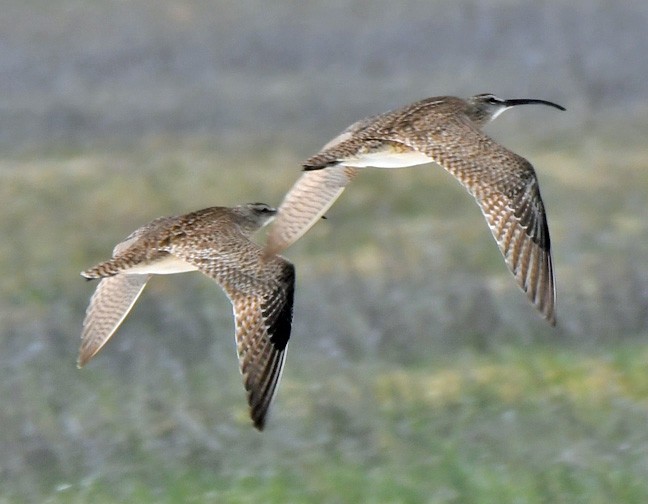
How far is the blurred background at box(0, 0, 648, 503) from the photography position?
1470cm

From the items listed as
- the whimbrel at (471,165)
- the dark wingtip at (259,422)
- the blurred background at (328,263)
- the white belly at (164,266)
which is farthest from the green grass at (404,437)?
the dark wingtip at (259,422)

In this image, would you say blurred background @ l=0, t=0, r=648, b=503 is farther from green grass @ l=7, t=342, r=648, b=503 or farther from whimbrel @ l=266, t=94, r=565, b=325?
whimbrel @ l=266, t=94, r=565, b=325

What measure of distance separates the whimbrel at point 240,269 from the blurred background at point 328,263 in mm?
5447

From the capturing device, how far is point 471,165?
8.59 metres

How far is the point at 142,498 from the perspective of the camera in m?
14.0

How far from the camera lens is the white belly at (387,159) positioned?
8615 millimetres

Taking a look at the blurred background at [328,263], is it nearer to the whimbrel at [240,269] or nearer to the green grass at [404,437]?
the green grass at [404,437]

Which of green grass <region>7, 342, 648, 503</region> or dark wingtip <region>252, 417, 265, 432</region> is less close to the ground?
dark wingtip <region>252, 417, 265, 432</region>

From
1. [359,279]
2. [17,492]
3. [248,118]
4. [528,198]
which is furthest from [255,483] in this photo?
[248,118]

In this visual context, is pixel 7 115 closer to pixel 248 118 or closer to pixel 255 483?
pixel 248 118

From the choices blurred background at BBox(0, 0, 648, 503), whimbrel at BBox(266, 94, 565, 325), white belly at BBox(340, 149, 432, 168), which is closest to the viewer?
whimbrel at BBox(266, 94, 565, 325)

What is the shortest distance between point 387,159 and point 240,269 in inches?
36.9

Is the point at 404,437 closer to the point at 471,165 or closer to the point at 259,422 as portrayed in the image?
the point at 471,165

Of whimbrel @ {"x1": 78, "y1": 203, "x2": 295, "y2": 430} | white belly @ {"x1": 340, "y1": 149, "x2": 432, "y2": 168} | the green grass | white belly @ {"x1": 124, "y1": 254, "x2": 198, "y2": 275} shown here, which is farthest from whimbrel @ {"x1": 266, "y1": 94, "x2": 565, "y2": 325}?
the green grass
